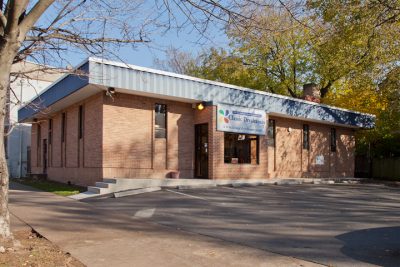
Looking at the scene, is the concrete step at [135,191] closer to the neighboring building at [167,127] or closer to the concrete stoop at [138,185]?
the concrete stoop at [138,185]

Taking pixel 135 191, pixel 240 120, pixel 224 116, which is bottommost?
pixel 135 191

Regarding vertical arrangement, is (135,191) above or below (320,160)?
Result: below

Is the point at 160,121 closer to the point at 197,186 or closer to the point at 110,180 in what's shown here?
the point at 197,186

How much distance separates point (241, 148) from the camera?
821 inches

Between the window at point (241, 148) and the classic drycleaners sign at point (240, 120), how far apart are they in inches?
23.5

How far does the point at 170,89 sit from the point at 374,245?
37.6ft

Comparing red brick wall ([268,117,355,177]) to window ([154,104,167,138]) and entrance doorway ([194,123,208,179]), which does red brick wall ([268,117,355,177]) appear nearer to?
entrance doorway ([194,123,208,179])

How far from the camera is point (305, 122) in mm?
24797

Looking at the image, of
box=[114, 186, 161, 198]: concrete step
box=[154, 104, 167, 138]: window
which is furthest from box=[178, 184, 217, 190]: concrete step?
box=[154, 104, 167, 138]: window

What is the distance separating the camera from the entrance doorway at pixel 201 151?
1962cm

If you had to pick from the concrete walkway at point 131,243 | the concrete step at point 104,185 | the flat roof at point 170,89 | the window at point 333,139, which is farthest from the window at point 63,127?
the window at point 333,139

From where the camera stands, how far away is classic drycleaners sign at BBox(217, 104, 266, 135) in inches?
760

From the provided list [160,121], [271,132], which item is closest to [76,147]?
[160,121]

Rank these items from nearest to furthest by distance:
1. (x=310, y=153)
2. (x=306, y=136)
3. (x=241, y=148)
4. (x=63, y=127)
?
(x=241, y=148) < (x=63, y=127) < (x=306, y=136) < (x=310, y=153)
